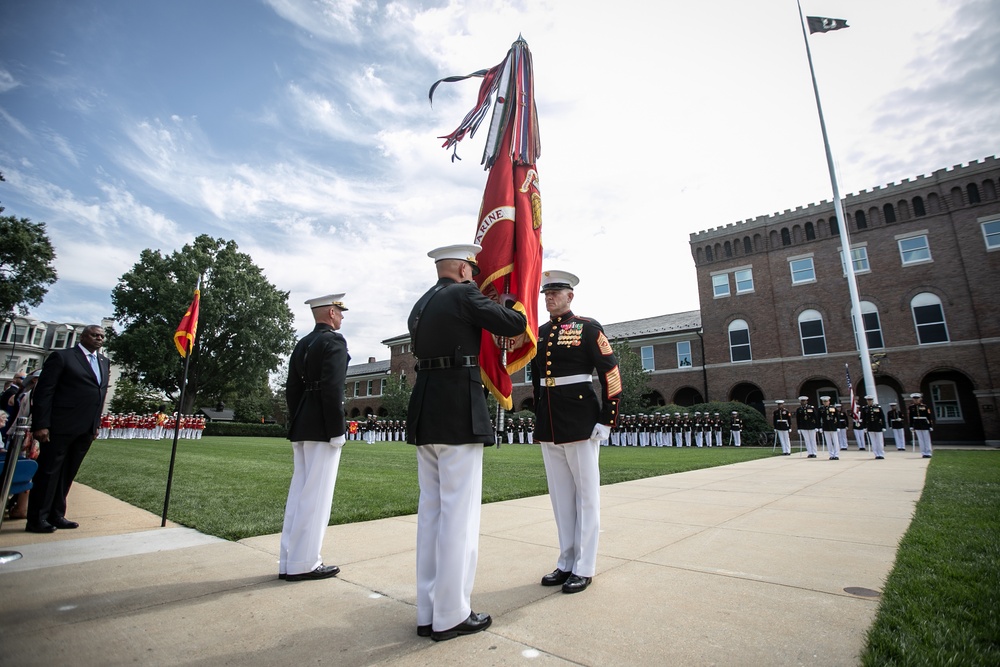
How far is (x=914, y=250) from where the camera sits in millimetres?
27953

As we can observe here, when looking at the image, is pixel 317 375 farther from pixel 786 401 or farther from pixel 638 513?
pixel 786 401

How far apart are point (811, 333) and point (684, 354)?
26.4ft

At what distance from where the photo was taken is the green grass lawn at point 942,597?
86.7 inches

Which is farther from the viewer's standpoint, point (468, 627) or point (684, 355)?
point (684, 355)

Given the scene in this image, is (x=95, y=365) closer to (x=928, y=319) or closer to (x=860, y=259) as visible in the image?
(x=928, y=319)

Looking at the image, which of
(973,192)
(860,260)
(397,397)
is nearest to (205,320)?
(397,397)

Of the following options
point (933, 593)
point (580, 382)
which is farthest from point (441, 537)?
point (933, 593)

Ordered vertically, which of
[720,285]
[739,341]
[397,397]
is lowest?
[397,397]

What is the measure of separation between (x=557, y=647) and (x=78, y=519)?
6.11m

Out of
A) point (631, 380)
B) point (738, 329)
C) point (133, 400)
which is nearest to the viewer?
point (631, 380)

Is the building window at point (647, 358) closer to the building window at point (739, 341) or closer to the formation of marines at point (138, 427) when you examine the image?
the building window at point (739, 341)

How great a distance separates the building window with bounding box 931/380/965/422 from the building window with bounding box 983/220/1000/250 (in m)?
7.59

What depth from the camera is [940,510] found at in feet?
18.4

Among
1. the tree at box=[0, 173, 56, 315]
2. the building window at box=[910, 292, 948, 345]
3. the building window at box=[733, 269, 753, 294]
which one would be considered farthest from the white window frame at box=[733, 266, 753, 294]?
the tree at box=[0, 173, 56, 315]
